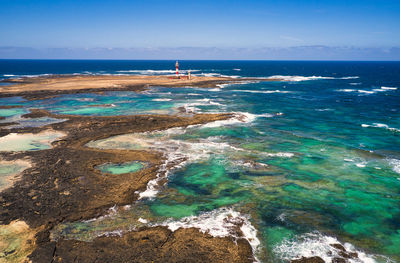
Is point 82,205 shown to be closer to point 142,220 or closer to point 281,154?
point 142,220

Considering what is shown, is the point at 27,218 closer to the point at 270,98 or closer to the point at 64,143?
the point at 64,143

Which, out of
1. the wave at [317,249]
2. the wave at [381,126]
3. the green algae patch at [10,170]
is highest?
the wave at [381,126]

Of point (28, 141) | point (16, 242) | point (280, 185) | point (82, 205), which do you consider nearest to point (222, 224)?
point (280, 185)

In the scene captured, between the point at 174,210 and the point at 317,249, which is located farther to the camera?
the point at 174,210

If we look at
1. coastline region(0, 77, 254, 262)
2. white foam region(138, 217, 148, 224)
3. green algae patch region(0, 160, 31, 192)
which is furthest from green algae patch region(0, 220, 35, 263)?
green algae patch region(0, 160, 31, 192)

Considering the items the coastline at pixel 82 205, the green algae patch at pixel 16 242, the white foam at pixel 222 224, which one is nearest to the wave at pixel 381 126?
the coastline at pixel 82 205

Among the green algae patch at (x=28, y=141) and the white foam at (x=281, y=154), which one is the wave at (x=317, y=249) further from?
the green algae patch at (x=28, y=141)
